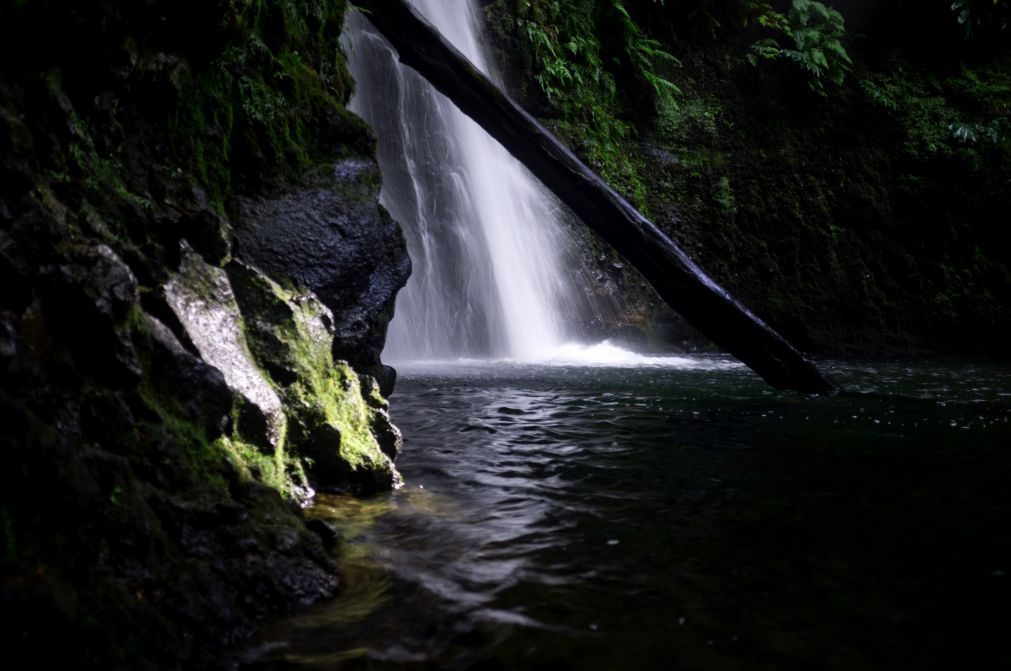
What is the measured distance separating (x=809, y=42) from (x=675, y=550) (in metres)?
13.1

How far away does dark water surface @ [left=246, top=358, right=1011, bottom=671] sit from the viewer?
1864 mm

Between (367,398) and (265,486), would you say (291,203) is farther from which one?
(265,486)

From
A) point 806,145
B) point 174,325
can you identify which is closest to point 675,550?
point 174,325

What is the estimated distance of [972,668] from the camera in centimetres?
174

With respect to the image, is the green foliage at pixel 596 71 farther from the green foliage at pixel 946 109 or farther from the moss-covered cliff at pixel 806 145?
the green foliage at pixel 946 109

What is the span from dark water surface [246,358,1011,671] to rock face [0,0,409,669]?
1.03 ft

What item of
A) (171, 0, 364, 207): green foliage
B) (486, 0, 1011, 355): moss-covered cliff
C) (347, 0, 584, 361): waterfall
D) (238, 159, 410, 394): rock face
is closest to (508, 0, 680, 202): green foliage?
(486, 0, 1011, 355): moss-covered cliff

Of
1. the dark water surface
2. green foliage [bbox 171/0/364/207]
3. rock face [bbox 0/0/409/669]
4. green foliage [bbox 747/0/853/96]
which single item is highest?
green foliage [bbox 747/0/853/96]

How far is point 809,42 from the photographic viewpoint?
12.7 m

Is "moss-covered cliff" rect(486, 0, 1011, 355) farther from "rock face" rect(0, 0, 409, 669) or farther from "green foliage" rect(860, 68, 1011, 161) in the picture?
"rock face" rect(0, 0, 409, 669)

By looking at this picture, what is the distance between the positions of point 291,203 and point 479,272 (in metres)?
6.72

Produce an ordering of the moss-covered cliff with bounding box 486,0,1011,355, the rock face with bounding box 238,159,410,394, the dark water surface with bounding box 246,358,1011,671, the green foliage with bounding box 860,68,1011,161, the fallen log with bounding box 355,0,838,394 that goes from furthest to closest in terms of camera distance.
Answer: the green foliage with bounding box 860,68,1011,161 < the moss-covered cliff with bounding box 486,0,1011,355 < the fallen log with bounding box 355,0,838,394 < the rock face with bounding box 238,159,410,394 < the dark water surface with bounding box 246,358,1011,671

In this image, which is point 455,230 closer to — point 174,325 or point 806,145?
point 806,145

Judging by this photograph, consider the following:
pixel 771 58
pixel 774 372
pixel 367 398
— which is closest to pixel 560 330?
pixel 774 372
